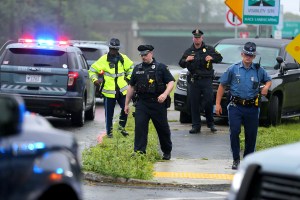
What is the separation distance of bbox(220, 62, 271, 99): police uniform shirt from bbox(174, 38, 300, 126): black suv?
5.65 m

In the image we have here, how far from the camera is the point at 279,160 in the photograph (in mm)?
6133

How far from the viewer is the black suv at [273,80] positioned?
60.4 feet

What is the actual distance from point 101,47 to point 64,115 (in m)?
8.24

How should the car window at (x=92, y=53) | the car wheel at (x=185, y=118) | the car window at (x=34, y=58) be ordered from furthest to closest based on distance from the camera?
the car window at (x=92, y=53)
the car wheel at (x=185, y=118)
the car window at (x=34, y=58)

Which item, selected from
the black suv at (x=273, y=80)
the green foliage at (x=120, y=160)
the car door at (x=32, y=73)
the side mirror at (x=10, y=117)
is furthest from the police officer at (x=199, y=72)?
the side mirror at (x=10, y=117)

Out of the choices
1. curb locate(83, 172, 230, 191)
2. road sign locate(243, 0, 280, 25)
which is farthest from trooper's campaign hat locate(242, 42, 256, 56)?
road sign locate(243, 0, 280, 25)

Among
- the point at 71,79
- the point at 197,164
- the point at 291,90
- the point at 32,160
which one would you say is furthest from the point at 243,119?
the point at 32,160

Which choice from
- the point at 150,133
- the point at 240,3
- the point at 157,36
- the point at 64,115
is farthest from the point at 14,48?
the point at 157,36

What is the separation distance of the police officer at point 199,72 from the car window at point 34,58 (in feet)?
8.56

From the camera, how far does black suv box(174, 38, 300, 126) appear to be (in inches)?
725

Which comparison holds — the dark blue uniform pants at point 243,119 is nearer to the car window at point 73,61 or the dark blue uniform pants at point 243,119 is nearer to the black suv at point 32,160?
the car window at point 73,61

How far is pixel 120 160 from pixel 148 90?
1336 mm

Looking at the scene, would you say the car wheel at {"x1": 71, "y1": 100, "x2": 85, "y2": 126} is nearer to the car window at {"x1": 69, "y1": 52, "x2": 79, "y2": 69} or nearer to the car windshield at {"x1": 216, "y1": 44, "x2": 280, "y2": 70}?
the car window at {"x1": 69, "y1": 52, "x2": 79, "y2": 69}

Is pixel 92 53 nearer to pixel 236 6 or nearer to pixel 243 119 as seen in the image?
pixel 236 6
